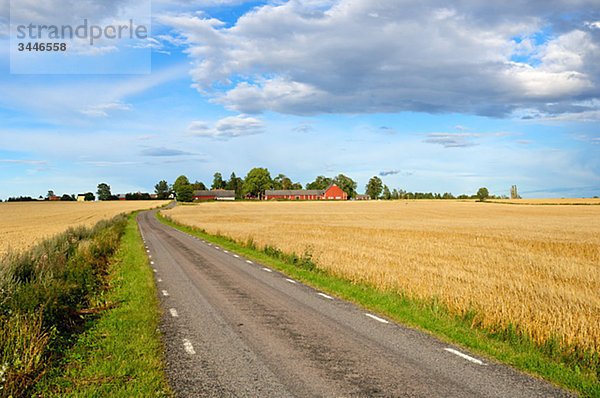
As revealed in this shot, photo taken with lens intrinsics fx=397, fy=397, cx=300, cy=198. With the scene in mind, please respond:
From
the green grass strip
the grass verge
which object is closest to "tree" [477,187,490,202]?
the grass verge

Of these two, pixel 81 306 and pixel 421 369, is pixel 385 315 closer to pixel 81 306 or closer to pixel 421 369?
pixel 421 369

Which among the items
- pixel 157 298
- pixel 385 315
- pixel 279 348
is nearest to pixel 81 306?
pixel 157 298

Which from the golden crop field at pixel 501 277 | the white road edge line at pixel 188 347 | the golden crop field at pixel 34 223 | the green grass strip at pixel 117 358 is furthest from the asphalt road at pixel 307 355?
the golden crop field at pixel 34 223

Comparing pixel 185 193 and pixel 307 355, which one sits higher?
pixel 185 193

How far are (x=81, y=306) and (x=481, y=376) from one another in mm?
10703

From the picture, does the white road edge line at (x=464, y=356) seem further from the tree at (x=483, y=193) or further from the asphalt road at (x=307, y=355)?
the tree at (x=483, y=193)

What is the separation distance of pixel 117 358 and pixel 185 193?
172886mm

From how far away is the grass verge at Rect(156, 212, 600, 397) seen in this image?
700 centimetres

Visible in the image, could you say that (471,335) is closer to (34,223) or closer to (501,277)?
(501,277)

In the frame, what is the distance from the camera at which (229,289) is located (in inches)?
543

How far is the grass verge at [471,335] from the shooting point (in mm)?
7004

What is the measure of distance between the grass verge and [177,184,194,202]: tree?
16493cm

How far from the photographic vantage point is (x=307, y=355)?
25.1 ft

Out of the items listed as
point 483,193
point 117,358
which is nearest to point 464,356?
point 117,358
